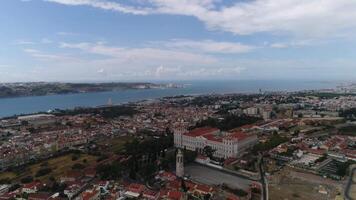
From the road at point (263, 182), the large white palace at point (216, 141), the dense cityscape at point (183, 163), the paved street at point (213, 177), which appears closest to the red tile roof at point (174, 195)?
the dense cityscape at point (183, 163)

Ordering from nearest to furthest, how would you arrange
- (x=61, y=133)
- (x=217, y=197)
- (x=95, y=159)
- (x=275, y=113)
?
(x=217, y=197)
(x=95, y=159)
(x=61, y=133)
(x=275, y=113)

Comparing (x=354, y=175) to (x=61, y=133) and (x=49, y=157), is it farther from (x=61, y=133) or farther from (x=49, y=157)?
(x=61, y=133)

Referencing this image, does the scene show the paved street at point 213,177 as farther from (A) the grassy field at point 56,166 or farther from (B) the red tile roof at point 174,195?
(A) the grassy field at point 56,166

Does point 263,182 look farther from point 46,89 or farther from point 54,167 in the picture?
point 46,89

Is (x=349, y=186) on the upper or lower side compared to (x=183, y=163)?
lower

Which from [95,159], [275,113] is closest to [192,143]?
[95,159]

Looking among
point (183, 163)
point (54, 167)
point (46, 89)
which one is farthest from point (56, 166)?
point (46, 89)

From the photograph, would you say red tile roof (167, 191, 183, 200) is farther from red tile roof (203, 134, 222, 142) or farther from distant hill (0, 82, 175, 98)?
distant hill (0, 82, 175, 98)
